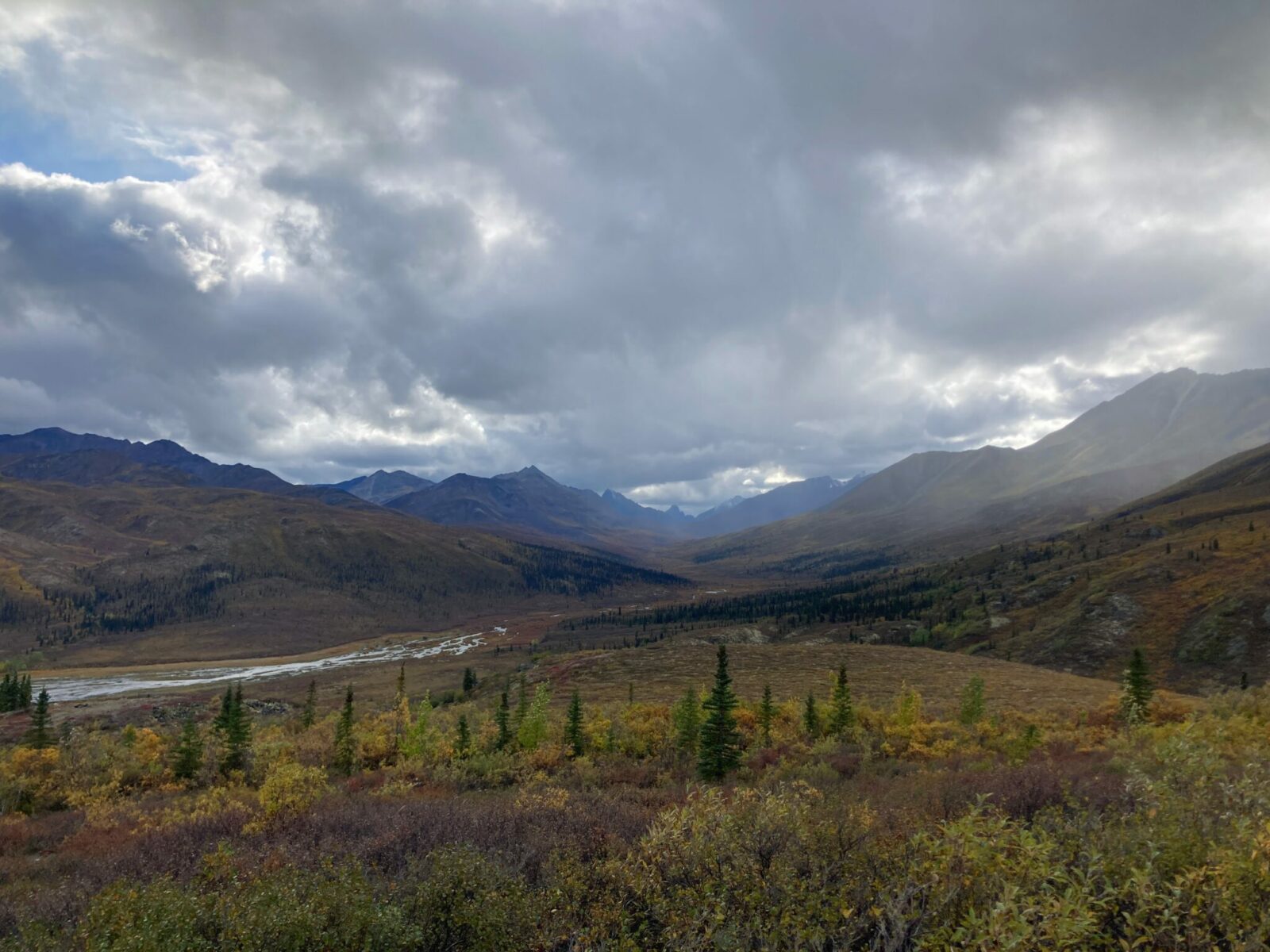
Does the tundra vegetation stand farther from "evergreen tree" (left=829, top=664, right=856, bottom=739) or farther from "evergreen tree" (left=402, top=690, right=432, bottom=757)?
"evergreen tree" (left=829, top=664, right=856, bottom=739)

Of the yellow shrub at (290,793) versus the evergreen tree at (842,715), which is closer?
the yellow shrub at (290,793)

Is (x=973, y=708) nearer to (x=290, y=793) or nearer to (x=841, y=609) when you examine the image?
(x=290, y=793)

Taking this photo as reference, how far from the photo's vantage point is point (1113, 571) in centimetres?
11650

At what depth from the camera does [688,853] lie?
28.9 feet

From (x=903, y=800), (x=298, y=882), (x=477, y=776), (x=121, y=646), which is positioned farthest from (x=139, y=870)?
(x=121, y=646)

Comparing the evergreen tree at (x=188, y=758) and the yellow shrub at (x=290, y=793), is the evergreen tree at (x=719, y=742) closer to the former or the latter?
the yellow shrub at (x=290, y=793)

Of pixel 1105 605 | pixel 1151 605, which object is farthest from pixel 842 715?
pixel 1151 605

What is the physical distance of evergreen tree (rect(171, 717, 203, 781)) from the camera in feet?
89.7

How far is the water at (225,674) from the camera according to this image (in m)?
121

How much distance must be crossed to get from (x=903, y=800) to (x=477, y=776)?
17411mm

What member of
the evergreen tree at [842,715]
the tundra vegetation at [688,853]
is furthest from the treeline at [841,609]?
the tundra vegetation at [688,853]

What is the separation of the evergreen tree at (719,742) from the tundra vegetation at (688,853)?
0.34 ft

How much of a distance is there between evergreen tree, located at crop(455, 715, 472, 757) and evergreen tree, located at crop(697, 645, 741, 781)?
11.7m

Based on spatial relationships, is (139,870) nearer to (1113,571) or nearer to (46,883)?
(46,883)
